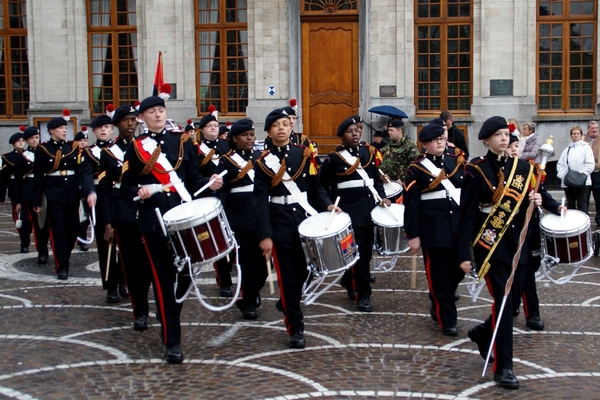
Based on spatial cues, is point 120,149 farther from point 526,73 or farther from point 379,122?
point 526,73

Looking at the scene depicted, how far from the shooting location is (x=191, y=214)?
662 cm

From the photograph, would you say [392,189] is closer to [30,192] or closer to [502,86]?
[30,192]

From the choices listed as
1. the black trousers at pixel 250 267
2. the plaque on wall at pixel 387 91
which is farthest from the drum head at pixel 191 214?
the plaque on wall at pixel 387 91

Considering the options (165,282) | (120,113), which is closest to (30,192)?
(120,113)

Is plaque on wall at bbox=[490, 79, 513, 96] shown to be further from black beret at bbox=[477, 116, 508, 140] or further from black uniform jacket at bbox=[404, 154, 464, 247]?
black beret at bbox=[477, 116, 508, 140]

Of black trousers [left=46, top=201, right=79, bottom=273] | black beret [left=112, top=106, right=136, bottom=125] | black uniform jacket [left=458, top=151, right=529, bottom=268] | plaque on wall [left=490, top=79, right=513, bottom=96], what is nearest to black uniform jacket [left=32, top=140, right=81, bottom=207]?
black trousers [left=46, top=201, right=79, bottom=273]

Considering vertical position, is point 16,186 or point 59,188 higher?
point 59,188

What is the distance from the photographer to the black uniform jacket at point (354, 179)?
362 inches

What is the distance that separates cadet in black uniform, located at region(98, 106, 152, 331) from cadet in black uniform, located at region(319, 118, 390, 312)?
2130 millimetres

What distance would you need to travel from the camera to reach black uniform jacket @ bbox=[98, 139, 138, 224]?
8352 mm

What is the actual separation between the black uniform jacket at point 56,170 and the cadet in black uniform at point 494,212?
627 cm

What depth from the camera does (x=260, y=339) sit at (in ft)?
25.6

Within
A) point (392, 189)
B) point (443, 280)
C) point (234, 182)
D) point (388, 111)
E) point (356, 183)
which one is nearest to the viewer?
point (443, 280)

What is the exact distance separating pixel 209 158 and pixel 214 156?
0.69 feet
